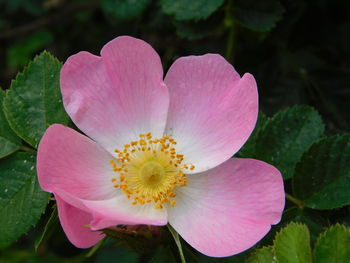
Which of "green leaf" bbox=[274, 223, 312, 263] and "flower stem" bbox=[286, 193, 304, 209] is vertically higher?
"green leaf" bbox=[274, 223, 312, 263]

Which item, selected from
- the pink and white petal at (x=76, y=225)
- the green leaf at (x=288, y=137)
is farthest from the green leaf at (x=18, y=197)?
the green leaf at (x=288, y=137)

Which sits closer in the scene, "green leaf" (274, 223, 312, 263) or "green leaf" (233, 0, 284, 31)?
"green leaf" (274, 223, 312, 263)

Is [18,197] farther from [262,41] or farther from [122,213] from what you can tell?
[262,41]

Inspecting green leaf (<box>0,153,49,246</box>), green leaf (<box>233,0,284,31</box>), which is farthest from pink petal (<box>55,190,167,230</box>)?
green leaf (<box>233,0,284,31</box>)

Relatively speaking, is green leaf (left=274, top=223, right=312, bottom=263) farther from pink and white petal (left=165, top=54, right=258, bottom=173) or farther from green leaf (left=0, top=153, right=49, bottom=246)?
green leaf (left=0, top=153, right=49, bottom=246)

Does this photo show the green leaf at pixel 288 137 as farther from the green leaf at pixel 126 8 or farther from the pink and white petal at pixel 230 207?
the green leaf at pixel 126 8

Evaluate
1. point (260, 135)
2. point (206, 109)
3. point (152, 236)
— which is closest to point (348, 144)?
point (260, 135)

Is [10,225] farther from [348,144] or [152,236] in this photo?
[348,144]
